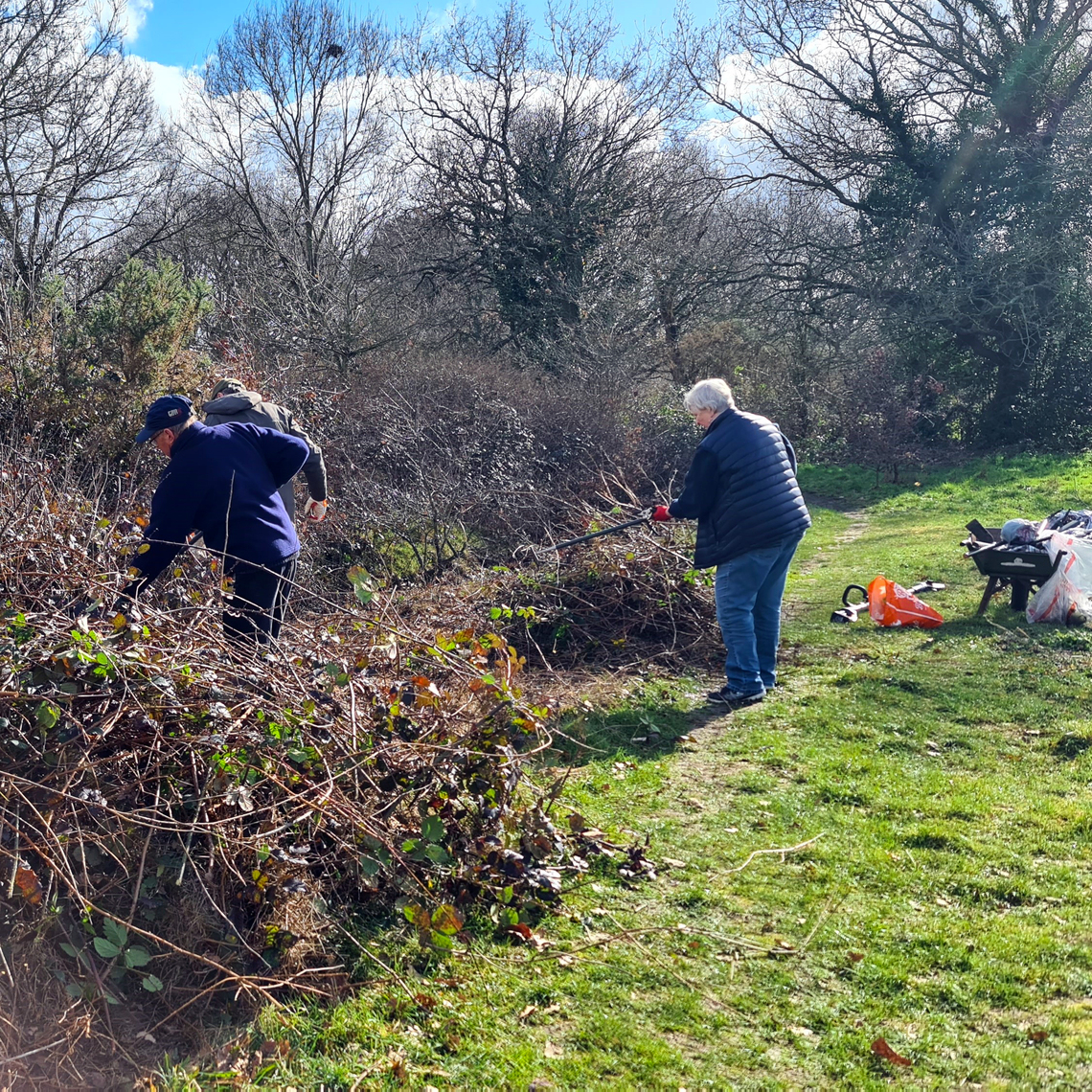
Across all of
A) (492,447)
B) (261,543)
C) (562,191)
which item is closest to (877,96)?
(562,191)

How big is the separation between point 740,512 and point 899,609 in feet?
8.99

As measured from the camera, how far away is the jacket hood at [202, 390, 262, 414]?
19.1ft

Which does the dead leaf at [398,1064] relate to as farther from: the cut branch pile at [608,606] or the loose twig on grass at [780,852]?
the cut branch pile at [608,606]

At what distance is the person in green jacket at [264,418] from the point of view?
5707 mm

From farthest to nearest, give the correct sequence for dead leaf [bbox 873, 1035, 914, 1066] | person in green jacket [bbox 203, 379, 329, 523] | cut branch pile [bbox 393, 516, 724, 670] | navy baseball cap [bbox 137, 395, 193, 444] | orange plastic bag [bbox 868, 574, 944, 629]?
orange plastic bag [bbox 868, 574, 944, 629] → cut branch pile [bbox 393, 516, 724, 670] → person in green jacket [bbox 203, 379, 329, 523] → navy baseball cap [bbox 137, 395, 193, 444] → dead leaf [bbox 873, 1035, 914, 1066]

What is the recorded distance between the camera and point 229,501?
4.52 metres

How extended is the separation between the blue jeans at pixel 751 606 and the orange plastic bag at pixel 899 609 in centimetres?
192

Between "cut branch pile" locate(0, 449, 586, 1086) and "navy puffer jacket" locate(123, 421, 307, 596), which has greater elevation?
"navy puffer jacket" locate(123, 421, 307, 596)

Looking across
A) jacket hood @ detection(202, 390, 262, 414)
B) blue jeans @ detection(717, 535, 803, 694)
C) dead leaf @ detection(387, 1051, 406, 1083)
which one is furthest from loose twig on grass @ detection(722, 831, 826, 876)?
jacket hood @ detection(202, 390, 262, 414)

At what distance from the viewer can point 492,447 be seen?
478 inches

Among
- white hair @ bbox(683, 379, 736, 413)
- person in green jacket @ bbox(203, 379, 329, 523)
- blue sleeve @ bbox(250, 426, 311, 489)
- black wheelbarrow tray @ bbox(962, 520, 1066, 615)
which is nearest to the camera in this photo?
blue sleeve @ bbox(250, 426, 311, 489)

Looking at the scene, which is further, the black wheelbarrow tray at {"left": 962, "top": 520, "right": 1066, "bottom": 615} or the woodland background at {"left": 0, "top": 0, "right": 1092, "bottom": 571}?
the woodland background at {"left": 0, "top": 0, "right": 1092, "bottom": 571}

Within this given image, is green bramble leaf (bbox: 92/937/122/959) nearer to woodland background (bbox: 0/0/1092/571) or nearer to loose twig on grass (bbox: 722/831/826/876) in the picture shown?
loose twig on grass (bbox: 722/831/826/876)

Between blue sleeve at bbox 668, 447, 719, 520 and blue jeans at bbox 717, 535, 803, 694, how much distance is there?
1.22ft
